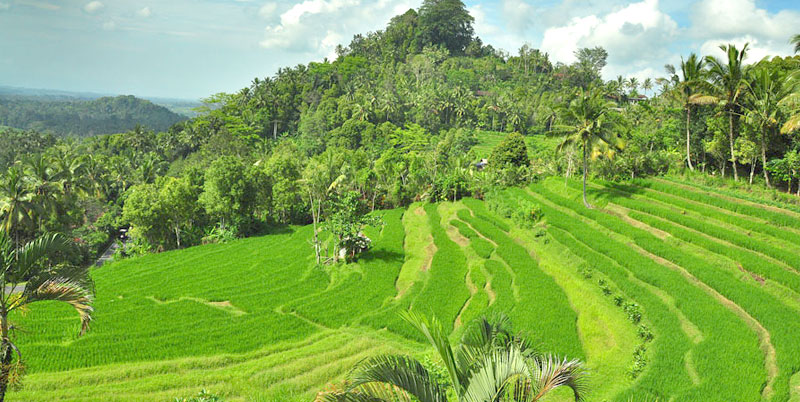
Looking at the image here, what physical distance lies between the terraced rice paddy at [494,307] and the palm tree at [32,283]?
103 centimetres

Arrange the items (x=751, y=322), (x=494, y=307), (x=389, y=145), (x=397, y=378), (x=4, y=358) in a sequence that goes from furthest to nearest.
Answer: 1. (x=389, y=145)
2. (x=494, y=307)
3. (x=751, y=322)
4. (x=4, y=358)
5. (x=397, y=378)

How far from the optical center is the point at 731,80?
28.4 m

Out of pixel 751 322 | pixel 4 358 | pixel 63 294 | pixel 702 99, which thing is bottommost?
pixel 751 322

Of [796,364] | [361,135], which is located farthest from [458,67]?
[796,364]

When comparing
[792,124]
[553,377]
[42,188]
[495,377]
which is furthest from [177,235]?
[792,124]

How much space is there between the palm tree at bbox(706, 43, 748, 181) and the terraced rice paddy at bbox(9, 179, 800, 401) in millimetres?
5692

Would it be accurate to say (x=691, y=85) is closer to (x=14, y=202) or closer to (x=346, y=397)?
(x=346, y=397)

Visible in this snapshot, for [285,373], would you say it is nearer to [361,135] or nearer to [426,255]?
[426,255]

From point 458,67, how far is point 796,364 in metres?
105

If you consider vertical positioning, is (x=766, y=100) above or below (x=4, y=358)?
above

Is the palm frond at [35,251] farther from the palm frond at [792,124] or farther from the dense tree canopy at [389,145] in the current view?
the palm frond at [792,124]

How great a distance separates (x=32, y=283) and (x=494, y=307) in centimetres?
1545

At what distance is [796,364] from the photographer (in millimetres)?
12031

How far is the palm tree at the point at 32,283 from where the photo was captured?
7.12 meters
